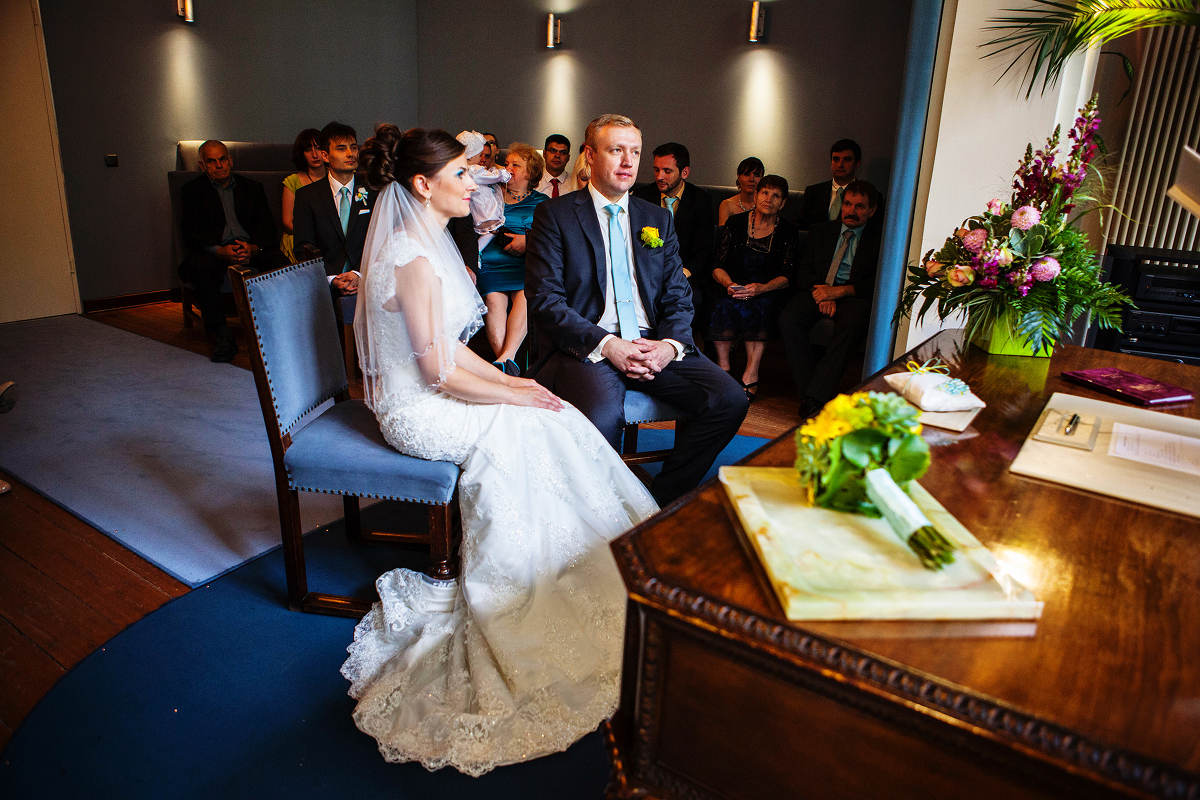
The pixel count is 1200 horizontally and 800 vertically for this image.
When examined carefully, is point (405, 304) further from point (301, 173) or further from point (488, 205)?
point (301, 173)

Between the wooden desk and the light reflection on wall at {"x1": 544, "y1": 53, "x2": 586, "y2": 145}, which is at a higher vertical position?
the light reflection on wall at {"x1": 544, "y1": 53, "x2": 586, "y2": 145}

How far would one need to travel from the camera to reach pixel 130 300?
6.26 m

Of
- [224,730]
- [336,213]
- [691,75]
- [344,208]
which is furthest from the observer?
[691,75]

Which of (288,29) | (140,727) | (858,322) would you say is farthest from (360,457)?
(288,29)

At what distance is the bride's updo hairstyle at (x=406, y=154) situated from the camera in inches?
87.5

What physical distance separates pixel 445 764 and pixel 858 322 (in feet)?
11.0

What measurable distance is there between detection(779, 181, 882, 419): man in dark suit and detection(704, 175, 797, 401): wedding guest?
0.15 metres

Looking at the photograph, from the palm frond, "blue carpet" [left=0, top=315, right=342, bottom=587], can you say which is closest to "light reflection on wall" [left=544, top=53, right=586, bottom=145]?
"blue carpet" [left=0, top=315, right=342, bottom=587]

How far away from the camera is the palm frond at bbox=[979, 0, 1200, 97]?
2.54 metres

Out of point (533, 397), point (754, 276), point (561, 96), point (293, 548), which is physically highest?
point (561, 96)

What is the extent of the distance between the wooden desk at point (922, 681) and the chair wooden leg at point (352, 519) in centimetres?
172

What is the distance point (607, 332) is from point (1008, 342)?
4.16 ft

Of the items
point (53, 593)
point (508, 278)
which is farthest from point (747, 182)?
point (53, 593)

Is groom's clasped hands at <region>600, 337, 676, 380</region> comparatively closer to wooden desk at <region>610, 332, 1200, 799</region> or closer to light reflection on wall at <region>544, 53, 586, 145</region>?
wooden desk at <region>610, 332, 1200, 799</region>
